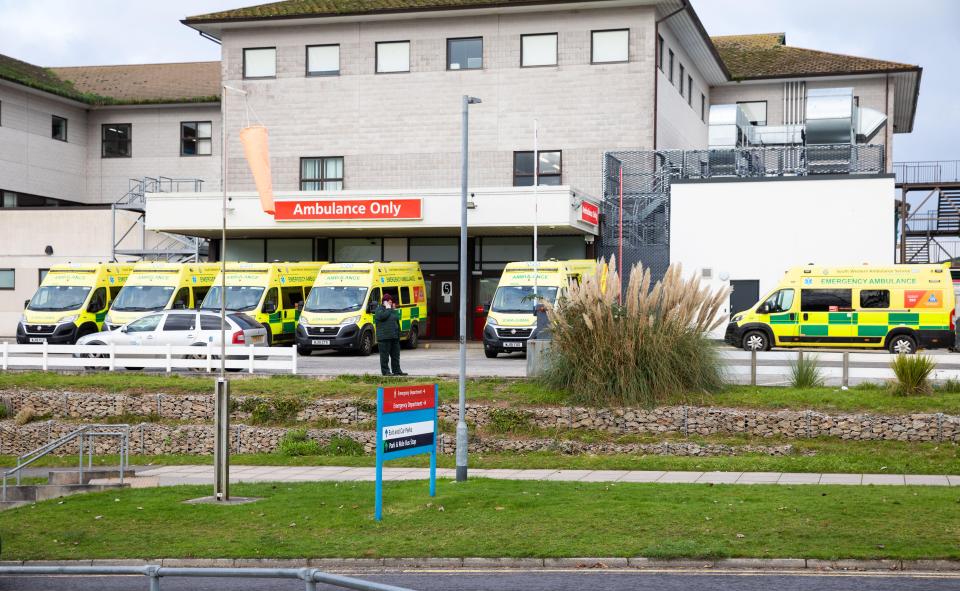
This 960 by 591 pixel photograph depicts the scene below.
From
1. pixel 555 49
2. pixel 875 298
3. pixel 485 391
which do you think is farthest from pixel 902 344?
pixel 555 49

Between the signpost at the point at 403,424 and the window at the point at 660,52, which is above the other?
the window at the point at 660,52

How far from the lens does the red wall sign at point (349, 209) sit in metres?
37.1

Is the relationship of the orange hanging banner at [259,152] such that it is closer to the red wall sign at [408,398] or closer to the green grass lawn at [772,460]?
the green grass lawn at [772,460]

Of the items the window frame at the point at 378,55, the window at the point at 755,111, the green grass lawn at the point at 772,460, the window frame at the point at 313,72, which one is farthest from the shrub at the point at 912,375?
the window at the point at 755,111

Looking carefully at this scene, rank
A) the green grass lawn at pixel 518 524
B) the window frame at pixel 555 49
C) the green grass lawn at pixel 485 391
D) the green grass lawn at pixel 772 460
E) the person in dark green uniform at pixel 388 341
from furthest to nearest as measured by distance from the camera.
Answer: the window frame at pixel 555 49 → the person in dark green uniform at pixel 388 341 → the green grass lawn at pixel 485 391 → the green grass lawn at pixel 772 460 → the green grass lawn at pixel 518 524

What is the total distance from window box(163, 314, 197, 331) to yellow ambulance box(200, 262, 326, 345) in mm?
3099

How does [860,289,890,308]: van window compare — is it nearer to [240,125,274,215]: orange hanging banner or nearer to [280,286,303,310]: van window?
[280,286,303,310]: van window

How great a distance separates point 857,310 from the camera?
96.3 feet

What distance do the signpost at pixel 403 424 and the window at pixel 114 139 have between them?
41826 millimetres

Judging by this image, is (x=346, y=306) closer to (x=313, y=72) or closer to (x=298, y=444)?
(x=298, y=444)

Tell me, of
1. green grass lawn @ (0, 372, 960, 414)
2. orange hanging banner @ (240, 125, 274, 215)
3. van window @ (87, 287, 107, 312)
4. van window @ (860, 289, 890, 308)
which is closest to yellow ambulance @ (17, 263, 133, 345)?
van window @ (87, 287, 107, 312)

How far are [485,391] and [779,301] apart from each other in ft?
38.6

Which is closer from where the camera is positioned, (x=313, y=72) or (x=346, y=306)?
(x=346, y=306)

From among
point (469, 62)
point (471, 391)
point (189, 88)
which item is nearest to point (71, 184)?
point (189, 88)
